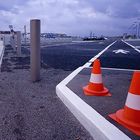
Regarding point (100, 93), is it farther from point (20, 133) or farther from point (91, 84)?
point (20, 133)

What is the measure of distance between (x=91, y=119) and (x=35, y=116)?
100cm

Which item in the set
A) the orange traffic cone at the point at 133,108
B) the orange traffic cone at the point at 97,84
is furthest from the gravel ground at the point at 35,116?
the orange traffic cone at the point at 97,84

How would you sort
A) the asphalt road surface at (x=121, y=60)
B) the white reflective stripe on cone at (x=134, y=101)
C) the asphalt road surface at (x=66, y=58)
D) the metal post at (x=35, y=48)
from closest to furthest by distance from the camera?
→ the white reflective stripe on cone at (x=134, y=101)
the metal post at (x=35, y=48)
the asphalt road surface at (x=66, y=58)
the asphalt road surface at (x=121, y=60)

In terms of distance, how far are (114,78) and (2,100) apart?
11.2 feet

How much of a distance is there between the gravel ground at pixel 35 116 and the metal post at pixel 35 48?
24.9 inches

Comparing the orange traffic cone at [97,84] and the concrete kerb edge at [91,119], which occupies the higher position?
the orange traffic cone at [97,84]

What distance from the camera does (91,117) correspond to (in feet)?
13.9

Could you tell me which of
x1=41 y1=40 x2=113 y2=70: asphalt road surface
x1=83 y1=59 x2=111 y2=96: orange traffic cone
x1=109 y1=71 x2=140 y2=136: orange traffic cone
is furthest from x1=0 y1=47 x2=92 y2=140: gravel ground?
x1=41 y1=40 x2=113 y2=70: asphalt road surface

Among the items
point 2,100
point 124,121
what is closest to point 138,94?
point 124,121

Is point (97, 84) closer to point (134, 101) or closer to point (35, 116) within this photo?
point (35, 116)

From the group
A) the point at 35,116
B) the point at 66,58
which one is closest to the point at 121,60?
the point at 66,58

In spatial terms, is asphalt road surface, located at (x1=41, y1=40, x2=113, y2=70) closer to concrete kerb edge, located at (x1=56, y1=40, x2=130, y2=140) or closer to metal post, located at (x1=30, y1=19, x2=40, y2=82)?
metal post, located at (x1=30, y1=19, x2=40, y2=82)

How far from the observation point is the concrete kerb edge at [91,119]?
143 inches

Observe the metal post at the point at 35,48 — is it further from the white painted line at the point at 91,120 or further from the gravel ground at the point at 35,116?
the white painted line at the point at 91,120
